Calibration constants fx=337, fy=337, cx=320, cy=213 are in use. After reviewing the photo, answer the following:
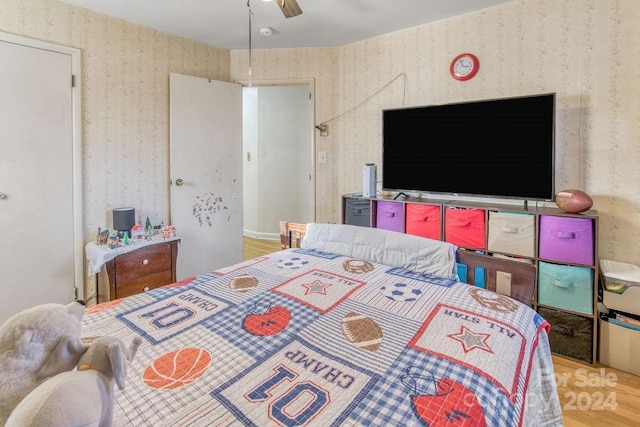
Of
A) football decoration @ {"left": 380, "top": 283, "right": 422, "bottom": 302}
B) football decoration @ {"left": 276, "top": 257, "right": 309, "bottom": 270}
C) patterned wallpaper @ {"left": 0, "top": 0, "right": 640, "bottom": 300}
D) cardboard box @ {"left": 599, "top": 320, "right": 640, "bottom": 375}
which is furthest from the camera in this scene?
patterned wallpaper @ {"left": 0, "top": 0, "right": 640, "bottom": 300}

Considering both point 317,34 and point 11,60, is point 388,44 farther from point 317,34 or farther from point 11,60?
point 11,60

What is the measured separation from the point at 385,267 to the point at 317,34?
8.19ft

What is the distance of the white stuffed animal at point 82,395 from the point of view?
1.76 feet

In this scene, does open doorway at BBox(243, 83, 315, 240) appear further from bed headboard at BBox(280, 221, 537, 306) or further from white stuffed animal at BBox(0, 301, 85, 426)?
white stuffed animal at BBox(0, 301, 85, 426)

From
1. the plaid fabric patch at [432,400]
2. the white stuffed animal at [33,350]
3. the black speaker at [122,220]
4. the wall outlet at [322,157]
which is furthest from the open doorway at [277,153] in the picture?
the white stuffed animal at [33,350]

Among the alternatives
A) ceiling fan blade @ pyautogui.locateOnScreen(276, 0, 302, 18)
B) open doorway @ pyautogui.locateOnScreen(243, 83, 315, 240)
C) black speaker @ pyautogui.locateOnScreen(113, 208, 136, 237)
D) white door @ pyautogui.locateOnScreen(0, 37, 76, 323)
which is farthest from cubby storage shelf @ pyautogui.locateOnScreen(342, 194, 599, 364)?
open doorway @ pyautogui.locateOnScreen(243, 83, 315, 240)

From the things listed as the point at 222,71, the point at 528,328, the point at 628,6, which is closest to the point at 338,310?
the point at 528,328

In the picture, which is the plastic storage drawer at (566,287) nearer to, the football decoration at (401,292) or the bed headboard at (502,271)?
the bed headboard at (502,271)

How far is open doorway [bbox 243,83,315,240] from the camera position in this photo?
17.3ft

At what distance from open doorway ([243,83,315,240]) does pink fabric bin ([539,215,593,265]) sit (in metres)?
3.53

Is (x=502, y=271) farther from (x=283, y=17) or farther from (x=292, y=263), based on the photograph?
(x=283, y=17)

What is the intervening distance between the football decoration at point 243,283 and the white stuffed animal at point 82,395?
68 cm

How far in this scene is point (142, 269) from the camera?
266cm

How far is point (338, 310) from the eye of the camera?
4.03 feet
